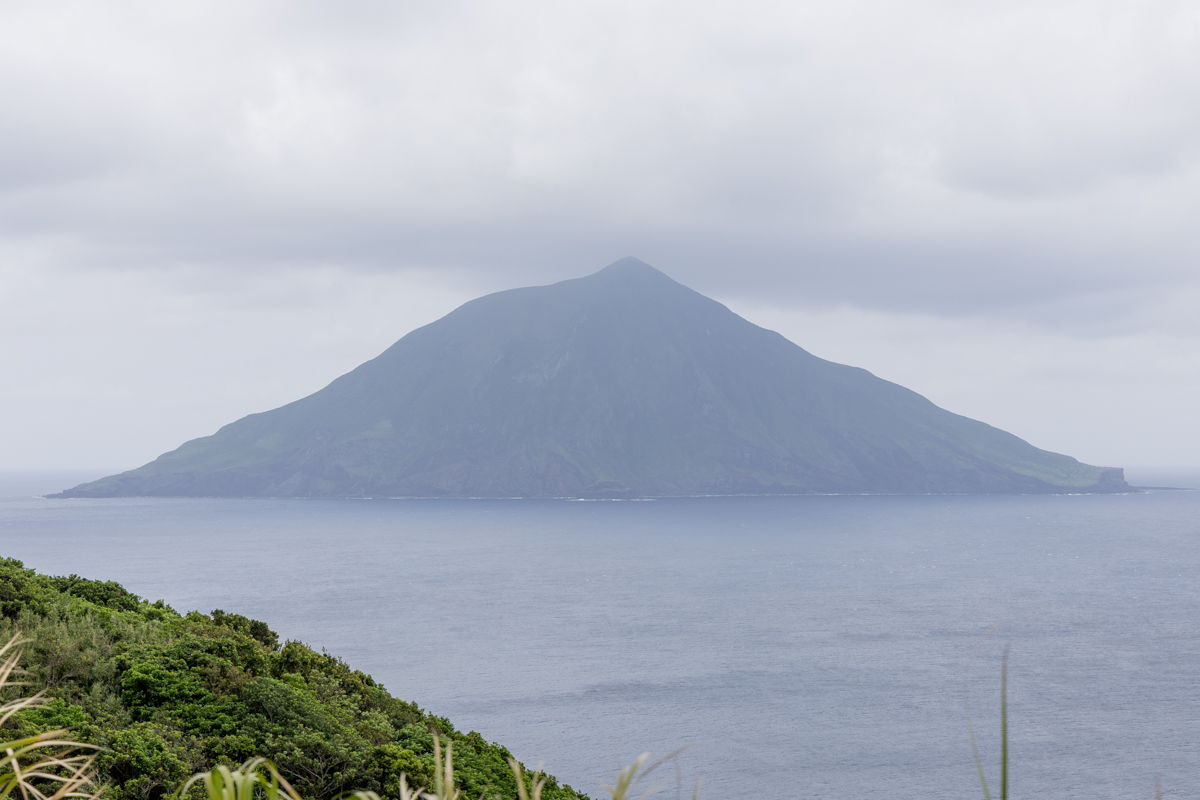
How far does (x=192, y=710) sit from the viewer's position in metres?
20.2

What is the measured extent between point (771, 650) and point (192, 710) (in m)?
84.9

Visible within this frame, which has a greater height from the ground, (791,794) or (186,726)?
(186,726)

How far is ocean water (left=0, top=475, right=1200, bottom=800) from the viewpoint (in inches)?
2547

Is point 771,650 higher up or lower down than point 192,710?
lower down

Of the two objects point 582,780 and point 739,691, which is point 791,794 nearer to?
point 582,780

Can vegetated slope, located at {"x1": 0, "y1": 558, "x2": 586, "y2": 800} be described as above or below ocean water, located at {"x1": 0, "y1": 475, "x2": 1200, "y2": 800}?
above

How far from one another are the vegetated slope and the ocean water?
8.12 meters

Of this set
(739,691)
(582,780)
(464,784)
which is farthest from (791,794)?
(464,784)

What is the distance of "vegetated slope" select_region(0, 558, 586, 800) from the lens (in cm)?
1738

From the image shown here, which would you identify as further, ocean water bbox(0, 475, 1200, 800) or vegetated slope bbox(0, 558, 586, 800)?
ocean water bbox(0, 475, 1200, 800)

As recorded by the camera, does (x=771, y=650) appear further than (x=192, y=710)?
Yes

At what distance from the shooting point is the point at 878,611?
395 feet

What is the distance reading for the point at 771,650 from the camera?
9738 centimetres

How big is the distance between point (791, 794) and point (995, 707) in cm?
3597
